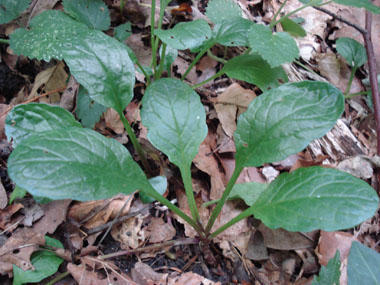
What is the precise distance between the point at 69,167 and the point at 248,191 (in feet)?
2.49

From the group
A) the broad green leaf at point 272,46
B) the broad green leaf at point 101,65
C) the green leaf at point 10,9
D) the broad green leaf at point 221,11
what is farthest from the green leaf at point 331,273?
the green leaf at point 10,9

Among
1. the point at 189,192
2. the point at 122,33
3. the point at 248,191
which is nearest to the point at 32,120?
the point at 189,192

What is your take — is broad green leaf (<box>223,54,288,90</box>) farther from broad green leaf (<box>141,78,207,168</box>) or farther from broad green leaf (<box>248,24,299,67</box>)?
broad green leaf (<box>141,78,207,168</box>)

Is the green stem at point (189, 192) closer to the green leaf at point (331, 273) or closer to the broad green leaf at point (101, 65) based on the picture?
the broad green leaf at point (101, 65)

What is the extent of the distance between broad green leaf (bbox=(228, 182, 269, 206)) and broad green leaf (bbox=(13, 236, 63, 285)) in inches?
28.6

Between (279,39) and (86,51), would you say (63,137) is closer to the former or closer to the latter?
(86,51)

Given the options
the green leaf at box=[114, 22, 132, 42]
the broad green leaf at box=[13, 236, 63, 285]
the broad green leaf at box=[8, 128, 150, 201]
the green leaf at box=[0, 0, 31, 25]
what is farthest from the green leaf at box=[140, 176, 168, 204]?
the green leaf at box=[0, 0, 31, 25]

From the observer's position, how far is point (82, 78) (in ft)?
3.59

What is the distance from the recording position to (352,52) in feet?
6.00

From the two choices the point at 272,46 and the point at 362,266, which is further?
the point at 272,46

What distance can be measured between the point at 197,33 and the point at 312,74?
3.14 feet

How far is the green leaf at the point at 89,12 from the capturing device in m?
1.54

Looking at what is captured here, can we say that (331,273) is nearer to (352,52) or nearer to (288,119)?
(288,119)

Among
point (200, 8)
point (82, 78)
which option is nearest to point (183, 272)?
point (82, 78)
